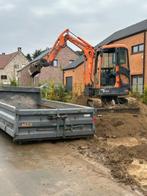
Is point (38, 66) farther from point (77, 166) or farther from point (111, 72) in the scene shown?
point (77, 166)

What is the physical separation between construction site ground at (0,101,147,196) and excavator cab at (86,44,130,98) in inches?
183

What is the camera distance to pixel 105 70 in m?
16.2

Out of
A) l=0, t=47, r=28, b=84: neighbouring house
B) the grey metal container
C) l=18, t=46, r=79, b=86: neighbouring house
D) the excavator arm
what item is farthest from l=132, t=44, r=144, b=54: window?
l=0, t=47, r=28, b=84: neighbouring house

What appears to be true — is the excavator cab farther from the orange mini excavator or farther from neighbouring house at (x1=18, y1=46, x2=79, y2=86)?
neighbouring house at (x1=18, y1=46, x2=79, y2=86)

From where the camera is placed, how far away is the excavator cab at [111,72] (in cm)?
1572

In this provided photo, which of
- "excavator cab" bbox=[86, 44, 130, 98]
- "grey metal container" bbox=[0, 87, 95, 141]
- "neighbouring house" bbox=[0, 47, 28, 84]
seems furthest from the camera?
"neighbouring house" bbox=[0, 47, 28, 84]

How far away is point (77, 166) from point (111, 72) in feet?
29.9

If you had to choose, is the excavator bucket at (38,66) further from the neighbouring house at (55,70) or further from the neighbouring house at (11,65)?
the neighbouring house at (11,65)

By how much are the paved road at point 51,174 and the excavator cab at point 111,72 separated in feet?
22.5

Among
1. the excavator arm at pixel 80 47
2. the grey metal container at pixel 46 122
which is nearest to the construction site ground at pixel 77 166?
the grey metal container at pixel 46 122

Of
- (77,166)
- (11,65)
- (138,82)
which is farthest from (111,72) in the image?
(11,65)

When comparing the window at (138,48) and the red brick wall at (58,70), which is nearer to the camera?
the window at (138,48)

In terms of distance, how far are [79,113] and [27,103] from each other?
13.6 feet

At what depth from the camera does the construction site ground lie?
609 cm
